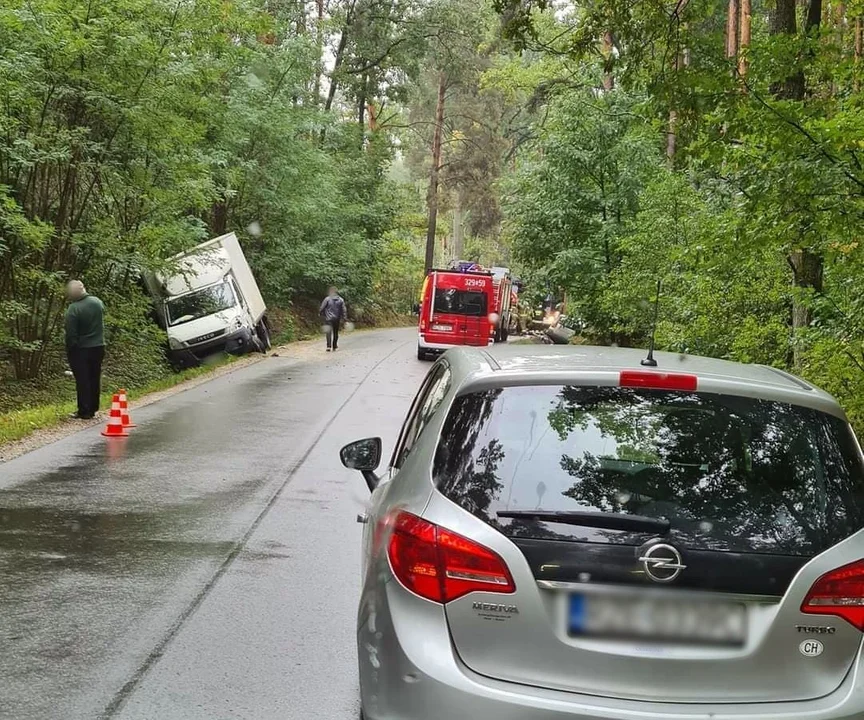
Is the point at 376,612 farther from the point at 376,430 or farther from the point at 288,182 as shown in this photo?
the point at 288,182

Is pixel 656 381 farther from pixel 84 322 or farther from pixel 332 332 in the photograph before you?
pixel 332 332

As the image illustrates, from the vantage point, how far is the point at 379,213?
153ft

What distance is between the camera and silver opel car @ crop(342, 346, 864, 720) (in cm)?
289

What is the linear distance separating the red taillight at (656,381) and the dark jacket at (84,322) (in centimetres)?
1079

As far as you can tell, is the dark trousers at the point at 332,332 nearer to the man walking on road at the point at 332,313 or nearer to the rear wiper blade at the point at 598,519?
the man walking on road at the point at 332,313

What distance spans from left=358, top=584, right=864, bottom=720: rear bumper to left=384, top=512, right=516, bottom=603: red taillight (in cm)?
5

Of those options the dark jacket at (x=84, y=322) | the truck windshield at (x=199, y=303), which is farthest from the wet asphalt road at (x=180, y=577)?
the truck windshield at (x=199, y=303)

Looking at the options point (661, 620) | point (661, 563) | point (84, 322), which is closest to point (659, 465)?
point (661, 563)

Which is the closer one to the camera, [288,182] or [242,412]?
[242,412]

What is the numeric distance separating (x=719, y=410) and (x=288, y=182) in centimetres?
3053

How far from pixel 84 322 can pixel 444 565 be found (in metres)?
11.0

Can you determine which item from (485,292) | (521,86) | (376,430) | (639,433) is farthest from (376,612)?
(521,86)

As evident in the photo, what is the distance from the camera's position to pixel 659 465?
3219 millimetres

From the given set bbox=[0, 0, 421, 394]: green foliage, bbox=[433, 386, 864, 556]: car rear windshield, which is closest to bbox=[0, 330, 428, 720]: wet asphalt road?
bbox=[433, 386, 864, 556]: car rear windshield
